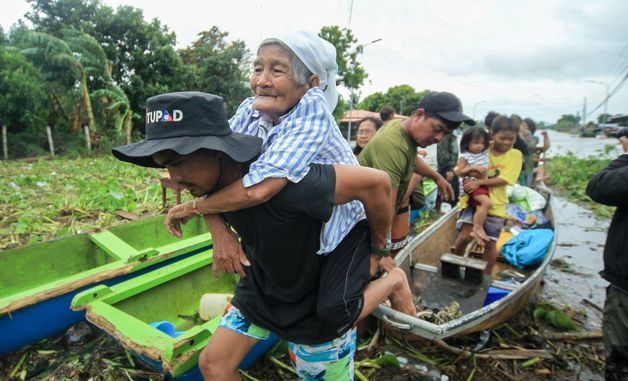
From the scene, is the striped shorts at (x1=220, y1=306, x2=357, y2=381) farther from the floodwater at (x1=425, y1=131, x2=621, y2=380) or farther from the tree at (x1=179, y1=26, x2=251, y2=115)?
the tree at (x1=179, y1=26, x2=251, y2=115)

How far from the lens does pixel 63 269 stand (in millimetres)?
3418

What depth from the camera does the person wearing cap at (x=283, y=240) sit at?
3.92ft

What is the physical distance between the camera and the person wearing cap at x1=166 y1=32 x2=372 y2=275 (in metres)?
1.22

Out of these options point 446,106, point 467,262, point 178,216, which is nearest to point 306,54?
point 178,216

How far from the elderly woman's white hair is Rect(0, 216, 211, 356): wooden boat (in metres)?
2.36

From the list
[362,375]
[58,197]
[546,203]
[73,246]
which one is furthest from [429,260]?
[58,197]

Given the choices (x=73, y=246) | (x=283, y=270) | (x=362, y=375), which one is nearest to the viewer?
(x=283, y=270)

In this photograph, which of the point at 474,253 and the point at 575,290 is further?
the point at 575,290

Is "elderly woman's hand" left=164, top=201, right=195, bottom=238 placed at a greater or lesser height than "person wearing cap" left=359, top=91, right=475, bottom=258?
lesser

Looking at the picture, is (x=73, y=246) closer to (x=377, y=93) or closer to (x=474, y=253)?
(x=474, y=253)

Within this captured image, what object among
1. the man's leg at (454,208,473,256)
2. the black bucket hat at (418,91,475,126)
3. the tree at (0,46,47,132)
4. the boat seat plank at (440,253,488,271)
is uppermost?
the tree at (0,46,47,132)

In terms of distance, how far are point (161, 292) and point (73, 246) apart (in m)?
1.13

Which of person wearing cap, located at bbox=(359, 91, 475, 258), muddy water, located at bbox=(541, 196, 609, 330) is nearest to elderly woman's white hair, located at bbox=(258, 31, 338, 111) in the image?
person wearing cap, located at bbox=(359, 91, 475, 258)

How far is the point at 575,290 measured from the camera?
5.13 m
